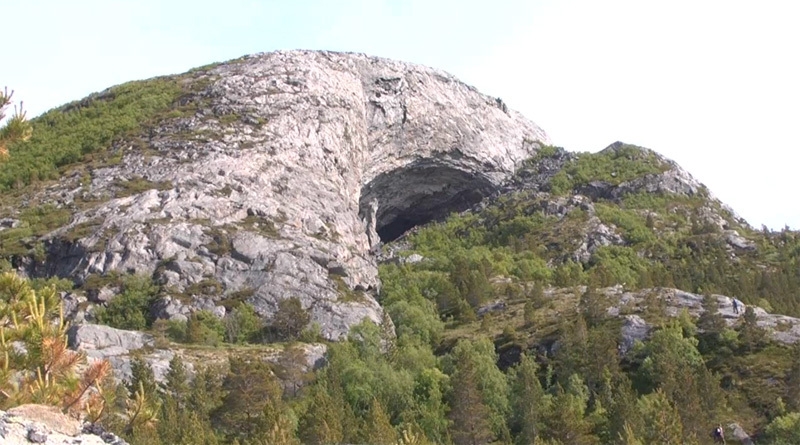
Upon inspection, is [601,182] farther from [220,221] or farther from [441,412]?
[441,412]

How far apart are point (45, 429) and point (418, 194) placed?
12290cm

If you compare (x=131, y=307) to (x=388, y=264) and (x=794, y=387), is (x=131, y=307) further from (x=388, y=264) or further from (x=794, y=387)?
(x=794, y=387)

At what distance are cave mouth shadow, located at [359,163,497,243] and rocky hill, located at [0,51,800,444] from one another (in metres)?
0.48

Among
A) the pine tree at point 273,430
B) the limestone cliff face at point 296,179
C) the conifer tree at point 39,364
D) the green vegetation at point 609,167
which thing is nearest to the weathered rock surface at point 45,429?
the conifer tree at point 39,364

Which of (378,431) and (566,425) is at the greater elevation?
(566,425)

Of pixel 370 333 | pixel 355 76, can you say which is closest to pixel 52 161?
pixel 355 76

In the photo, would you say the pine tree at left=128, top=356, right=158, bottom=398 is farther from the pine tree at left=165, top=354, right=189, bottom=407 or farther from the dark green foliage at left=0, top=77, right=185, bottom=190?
the dark green foliage at left=0, top=77, right=185, bottom=190

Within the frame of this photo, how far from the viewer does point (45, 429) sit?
45.1 feet

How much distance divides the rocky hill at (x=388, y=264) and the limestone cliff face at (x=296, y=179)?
0.35 m

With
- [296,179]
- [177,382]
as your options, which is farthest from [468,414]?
[296,179]

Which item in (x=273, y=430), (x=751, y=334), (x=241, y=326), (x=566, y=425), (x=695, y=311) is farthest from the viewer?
(x=695, y=311)

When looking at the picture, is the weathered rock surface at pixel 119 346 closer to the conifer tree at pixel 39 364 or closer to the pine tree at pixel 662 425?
the pine tree at pixel 662 425

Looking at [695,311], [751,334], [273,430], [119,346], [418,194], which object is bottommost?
[273,430]

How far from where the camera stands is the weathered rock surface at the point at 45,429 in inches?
515
